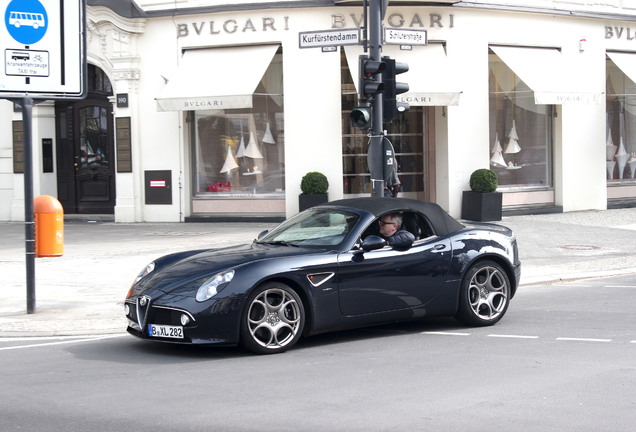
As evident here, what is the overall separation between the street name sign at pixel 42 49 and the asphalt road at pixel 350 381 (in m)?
3.06

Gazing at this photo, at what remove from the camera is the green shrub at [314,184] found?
20672mm

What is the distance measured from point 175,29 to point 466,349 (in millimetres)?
15712

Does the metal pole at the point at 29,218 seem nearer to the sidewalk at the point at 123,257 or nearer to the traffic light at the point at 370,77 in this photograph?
the sidewalk at the point at 123,257

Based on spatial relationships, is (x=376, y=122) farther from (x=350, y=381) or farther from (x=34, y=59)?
(x=350, y=381)

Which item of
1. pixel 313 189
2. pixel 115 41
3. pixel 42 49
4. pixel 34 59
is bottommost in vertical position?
pixel 313 189

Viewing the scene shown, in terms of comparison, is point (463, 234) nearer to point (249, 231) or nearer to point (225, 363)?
point (225, 363)

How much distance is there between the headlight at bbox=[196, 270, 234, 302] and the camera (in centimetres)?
759

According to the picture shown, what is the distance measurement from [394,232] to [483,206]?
1250 centimetres

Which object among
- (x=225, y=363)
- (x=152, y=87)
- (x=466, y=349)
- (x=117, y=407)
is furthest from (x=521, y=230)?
(x=117, y=407)

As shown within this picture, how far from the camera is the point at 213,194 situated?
73.1ft

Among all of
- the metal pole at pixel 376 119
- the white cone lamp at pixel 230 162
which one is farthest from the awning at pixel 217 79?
the metal pole at pixel 376 119

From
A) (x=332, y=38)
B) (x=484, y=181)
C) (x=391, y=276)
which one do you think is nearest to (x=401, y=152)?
(x=484, y=181)

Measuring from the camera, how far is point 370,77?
549 inches

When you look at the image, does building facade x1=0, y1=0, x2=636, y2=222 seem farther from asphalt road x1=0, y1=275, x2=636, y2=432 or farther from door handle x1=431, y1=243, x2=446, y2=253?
asphalt road x1=0, y1=275, x2=636, y2=432
